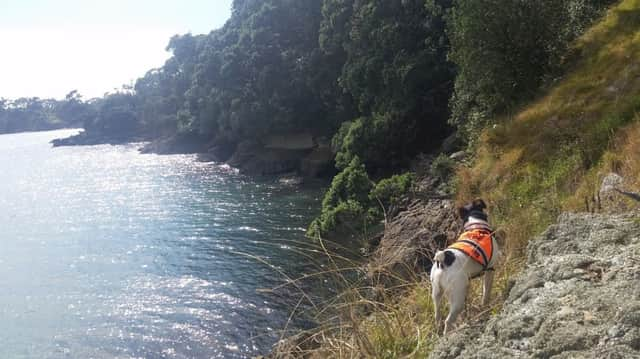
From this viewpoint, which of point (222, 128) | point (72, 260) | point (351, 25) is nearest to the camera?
point (72, 260)

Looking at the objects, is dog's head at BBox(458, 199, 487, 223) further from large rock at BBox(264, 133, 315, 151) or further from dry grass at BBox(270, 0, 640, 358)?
large rock at BBox(264, 133, 315, 151)

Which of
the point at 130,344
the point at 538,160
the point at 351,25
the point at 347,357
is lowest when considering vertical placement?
the point at 130,344

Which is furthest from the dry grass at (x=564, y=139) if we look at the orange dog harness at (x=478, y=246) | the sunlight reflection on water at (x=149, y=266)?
the sunlight reflection on water at (x=149, y=266)

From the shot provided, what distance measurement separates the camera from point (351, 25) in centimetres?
4141

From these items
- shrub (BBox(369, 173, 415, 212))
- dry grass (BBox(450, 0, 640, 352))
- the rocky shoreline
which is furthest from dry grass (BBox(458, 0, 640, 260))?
the rocky shoreline

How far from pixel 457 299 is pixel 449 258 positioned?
1.22ft

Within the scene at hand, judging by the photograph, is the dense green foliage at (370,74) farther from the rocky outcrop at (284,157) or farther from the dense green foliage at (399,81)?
the rocky outcrop at (284,157)

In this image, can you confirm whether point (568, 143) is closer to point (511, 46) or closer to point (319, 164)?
point (511, 46)

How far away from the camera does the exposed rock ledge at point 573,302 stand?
280cm

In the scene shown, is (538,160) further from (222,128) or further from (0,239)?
(222,128)

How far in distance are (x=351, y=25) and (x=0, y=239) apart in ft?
94.4

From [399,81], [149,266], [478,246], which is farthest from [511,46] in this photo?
[399,81]

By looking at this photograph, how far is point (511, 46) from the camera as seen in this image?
1716 centimetres

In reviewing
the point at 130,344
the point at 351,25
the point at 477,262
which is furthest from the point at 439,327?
the point at 351,25
